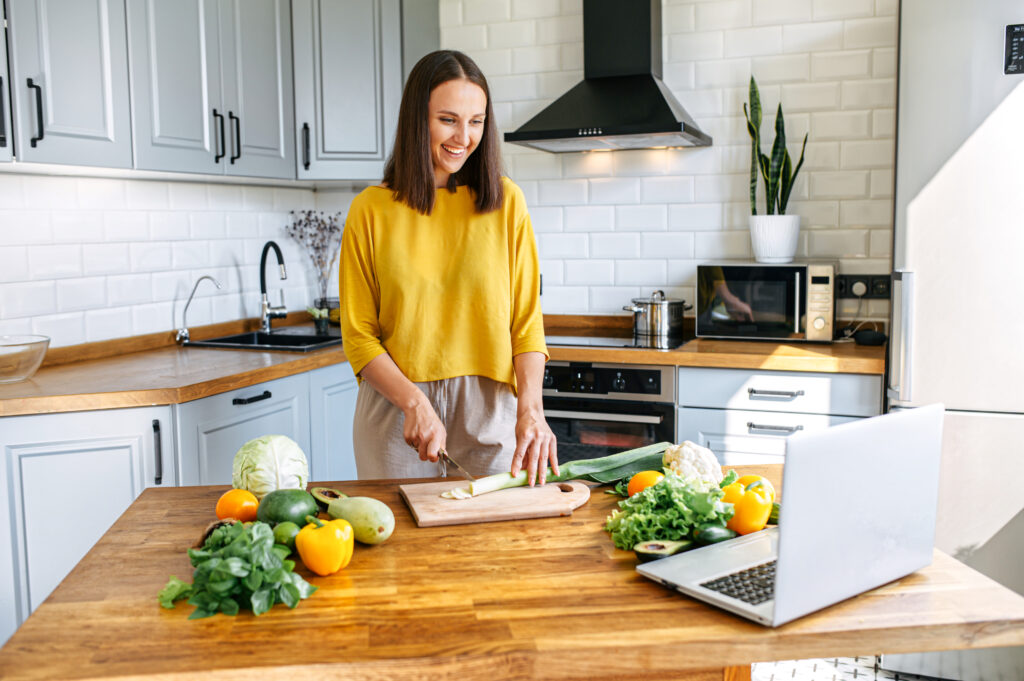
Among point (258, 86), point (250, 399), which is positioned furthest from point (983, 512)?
point (258, 86)

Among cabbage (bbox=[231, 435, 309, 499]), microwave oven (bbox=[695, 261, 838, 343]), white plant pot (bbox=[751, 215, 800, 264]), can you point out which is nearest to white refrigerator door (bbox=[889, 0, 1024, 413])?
microwave oven (bbox=[695, 261, 838, 343])

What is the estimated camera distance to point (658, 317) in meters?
3.47

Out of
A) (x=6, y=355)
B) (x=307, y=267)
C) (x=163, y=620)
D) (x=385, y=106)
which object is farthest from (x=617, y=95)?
(x=163, y=620)

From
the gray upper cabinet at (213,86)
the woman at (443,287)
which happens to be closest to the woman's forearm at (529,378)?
the woman at (443,287)

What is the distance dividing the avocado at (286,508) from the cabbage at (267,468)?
0.13m

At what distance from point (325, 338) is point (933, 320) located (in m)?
2.22

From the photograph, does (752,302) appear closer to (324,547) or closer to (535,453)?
(535,453)

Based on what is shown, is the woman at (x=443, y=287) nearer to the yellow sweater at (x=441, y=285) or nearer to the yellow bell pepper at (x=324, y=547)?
the yellow sweater at (x=441, y=285)

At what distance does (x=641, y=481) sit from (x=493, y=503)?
0.84ft

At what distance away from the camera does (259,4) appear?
3.30 metres

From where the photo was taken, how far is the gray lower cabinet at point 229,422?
2580 mm

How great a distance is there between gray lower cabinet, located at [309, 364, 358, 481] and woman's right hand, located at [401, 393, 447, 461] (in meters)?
1.44

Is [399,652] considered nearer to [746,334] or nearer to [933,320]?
[933,320]

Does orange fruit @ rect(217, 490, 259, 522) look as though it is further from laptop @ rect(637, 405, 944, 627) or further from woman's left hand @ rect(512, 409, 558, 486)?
laptop @ rect(637, 405, 944, 627)
